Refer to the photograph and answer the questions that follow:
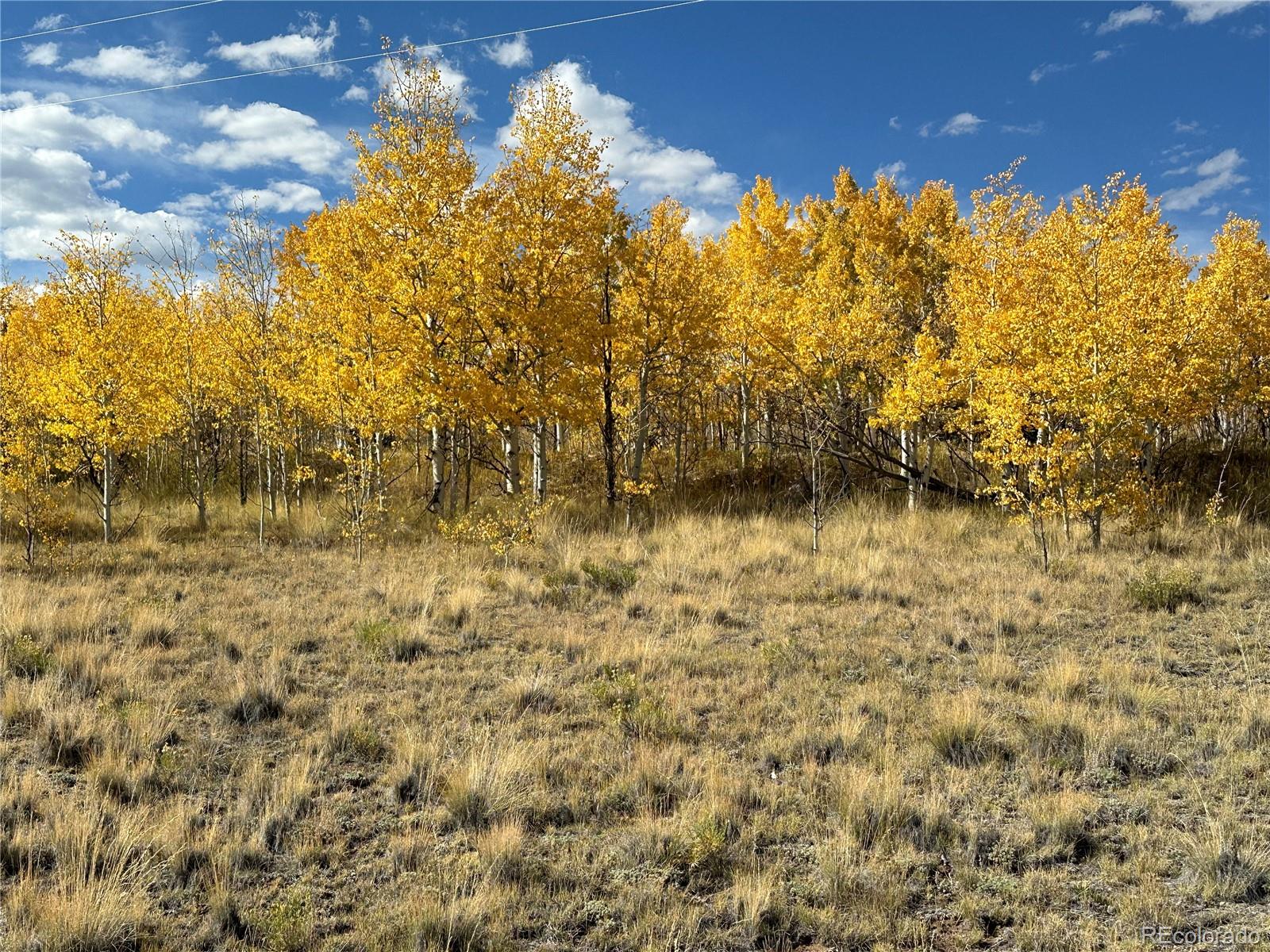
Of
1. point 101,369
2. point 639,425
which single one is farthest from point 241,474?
point 639,425

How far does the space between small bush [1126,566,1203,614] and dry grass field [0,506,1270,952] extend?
0.12ft

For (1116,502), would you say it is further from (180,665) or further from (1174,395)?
(180,665)

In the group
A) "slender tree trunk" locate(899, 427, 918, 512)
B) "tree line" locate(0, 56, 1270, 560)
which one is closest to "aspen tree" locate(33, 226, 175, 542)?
"tree line" locate(0, 56, 1270, 560)

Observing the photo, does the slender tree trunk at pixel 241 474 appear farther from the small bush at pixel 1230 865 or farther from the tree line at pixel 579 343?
the small bush at pixel 1230 865

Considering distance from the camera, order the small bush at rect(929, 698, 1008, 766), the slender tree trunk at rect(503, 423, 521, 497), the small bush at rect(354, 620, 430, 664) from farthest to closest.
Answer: the slender tree trunk at rect(503, 423, 521, 497) < the small bush at rect(354, 620, 430, 664) < the small bush at rect(929, 698, 1008, 766)

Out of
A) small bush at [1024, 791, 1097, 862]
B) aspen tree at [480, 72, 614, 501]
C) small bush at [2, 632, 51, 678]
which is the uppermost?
aspen tree at [480, 72, 614, 501]

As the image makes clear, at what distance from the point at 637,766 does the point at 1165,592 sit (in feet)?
25.1

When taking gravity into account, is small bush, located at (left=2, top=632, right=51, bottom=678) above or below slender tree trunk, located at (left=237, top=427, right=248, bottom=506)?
below

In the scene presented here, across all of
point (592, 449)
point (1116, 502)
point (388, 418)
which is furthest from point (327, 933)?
point (592, 449)

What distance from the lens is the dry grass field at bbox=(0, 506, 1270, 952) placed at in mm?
3723

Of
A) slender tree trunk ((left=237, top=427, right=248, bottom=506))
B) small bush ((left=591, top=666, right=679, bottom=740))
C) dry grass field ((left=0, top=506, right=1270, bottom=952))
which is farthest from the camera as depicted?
slender tree trunk ((left=237, top=427, right=248, bottom=506))

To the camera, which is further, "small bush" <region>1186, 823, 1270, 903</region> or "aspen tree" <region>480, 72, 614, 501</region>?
"aspen tree" <region>480, 72, 614, 501</region>

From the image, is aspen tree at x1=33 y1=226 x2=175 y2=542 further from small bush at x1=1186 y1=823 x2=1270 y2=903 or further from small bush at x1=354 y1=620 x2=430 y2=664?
small bush at x1=1186 y1=823 x2=1270 y2=903

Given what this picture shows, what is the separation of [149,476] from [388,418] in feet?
48.1
